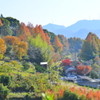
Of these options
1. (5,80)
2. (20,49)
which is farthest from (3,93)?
(20,49)

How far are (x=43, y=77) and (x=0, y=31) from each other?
69.6 ft

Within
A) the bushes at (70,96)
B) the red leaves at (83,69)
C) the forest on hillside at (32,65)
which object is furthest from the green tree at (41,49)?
the bushes at (70,96)

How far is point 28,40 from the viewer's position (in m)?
27.3

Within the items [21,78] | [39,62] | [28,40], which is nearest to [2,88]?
[21,78]

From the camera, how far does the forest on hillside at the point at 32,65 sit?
11266 millimetres

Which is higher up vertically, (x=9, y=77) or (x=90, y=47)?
(x=90, y=47)

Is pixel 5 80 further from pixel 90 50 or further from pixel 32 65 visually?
pixel 90 50

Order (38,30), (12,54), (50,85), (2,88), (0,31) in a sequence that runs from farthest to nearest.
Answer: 1. (0,31)
2. (38,30)
3. (12,54)
4. (50,85)
5. (2,88)

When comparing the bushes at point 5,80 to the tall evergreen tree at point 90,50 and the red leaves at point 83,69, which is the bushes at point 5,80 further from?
the tall evergreen tree at point 90,50

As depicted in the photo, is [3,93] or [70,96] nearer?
[70,96]

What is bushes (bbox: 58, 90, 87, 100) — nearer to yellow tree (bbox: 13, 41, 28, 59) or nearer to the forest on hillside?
the forest on hillside

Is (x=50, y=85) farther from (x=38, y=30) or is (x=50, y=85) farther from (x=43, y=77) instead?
(x=38, y=30)

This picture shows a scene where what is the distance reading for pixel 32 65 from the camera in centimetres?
2208

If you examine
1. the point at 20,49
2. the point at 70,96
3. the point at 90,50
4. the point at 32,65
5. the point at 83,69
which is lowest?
the point at 70,96
